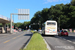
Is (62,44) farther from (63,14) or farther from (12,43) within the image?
(63,14)

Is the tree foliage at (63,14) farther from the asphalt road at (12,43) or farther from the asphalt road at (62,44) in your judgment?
the asphalt road at (62,44)

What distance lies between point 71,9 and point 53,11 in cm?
1124

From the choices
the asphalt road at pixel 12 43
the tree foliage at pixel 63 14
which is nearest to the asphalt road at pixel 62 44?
the asphalt road at pixel 12 43

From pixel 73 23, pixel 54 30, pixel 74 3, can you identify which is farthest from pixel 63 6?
pixel 54 30

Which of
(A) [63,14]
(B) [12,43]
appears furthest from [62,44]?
(A) [63,14]

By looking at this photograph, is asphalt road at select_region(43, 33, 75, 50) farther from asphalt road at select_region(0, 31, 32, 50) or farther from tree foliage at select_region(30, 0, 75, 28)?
tree foliage at select_region(30, 0, 75, 28)

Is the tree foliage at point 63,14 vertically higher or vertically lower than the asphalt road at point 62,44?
higher

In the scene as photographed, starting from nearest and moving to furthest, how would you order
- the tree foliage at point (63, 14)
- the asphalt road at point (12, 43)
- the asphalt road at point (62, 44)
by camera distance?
the asphalt road at point (62, 44) < the asphalt road at point (12, 43) < the tree foliage at point (63, 14)

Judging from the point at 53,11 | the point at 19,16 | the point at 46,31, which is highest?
the point at 53,11

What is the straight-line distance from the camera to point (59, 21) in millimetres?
83500

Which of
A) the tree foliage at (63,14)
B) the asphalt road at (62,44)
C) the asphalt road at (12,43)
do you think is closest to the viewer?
the asphalt road at (62,44)

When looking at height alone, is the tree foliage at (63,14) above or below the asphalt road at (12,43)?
above

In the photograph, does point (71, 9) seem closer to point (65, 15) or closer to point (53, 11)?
point (65, 15)

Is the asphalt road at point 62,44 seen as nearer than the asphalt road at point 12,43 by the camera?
Yes
